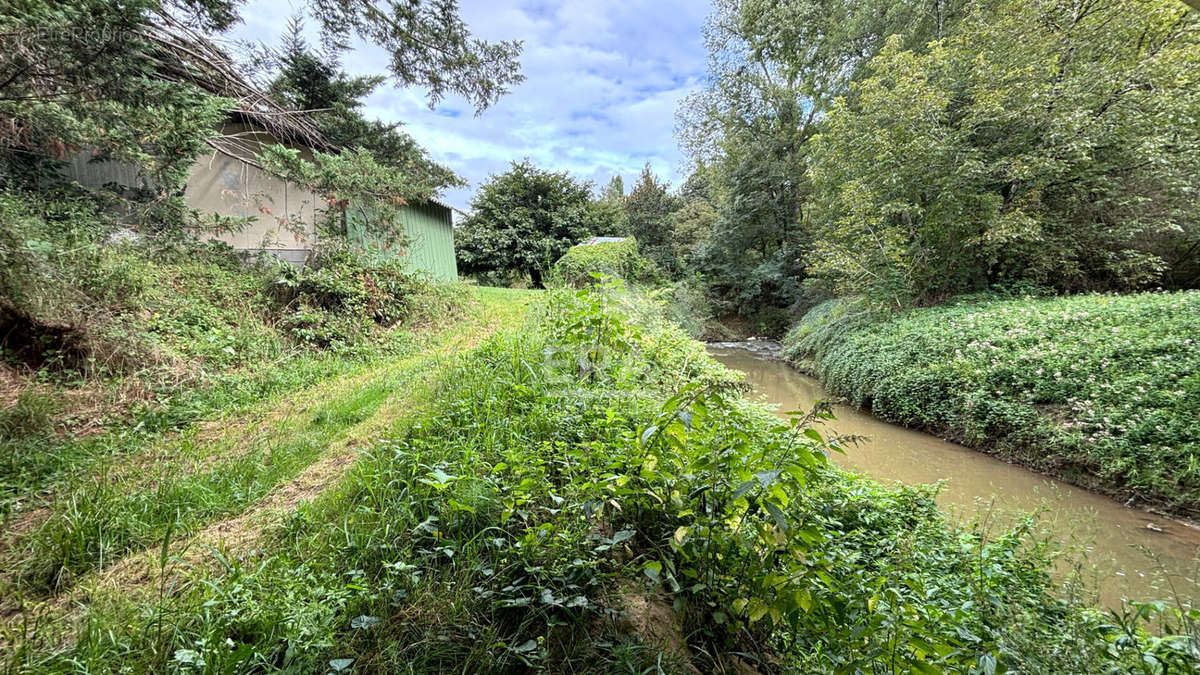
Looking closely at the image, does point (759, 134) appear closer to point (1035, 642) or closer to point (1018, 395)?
point (1018, 395)

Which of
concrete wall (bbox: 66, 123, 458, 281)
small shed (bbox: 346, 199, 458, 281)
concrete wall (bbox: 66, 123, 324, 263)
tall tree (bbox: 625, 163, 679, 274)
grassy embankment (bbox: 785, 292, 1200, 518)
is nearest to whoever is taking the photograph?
grassy embankment (bbox: 785, 292, 1200, 518)

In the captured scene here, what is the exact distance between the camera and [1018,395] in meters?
5.52

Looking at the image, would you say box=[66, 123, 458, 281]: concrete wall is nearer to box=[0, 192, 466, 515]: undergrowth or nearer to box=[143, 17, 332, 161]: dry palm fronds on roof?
box=[143, 17, 332, 161]: dry palm fronds on roof

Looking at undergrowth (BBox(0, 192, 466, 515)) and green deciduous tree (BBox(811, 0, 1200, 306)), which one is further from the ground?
green deciduous tree (BBox(811, 0, 1200, 306))

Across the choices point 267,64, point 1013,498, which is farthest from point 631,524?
point 267,64

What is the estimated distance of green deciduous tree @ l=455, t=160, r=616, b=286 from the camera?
50.9 ft

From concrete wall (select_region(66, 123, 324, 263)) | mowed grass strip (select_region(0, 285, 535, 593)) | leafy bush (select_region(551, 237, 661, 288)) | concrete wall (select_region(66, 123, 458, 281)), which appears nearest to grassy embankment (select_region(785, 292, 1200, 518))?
leafy bush (select_region(551, 237, 661, 288))

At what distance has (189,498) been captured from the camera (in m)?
2.19

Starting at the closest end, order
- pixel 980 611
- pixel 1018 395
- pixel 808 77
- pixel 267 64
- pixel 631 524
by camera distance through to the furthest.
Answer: pixel 980 611, pixel 631 524, pixel 1018 395, pixel 267 64, pixel 808 77

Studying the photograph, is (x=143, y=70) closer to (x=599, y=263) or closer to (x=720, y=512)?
(x=720, y=512)

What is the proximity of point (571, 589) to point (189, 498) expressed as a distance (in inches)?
88.5

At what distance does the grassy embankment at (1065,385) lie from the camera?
13.8 ft

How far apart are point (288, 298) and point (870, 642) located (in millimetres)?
6892

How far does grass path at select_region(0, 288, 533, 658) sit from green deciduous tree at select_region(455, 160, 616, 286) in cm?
1232
